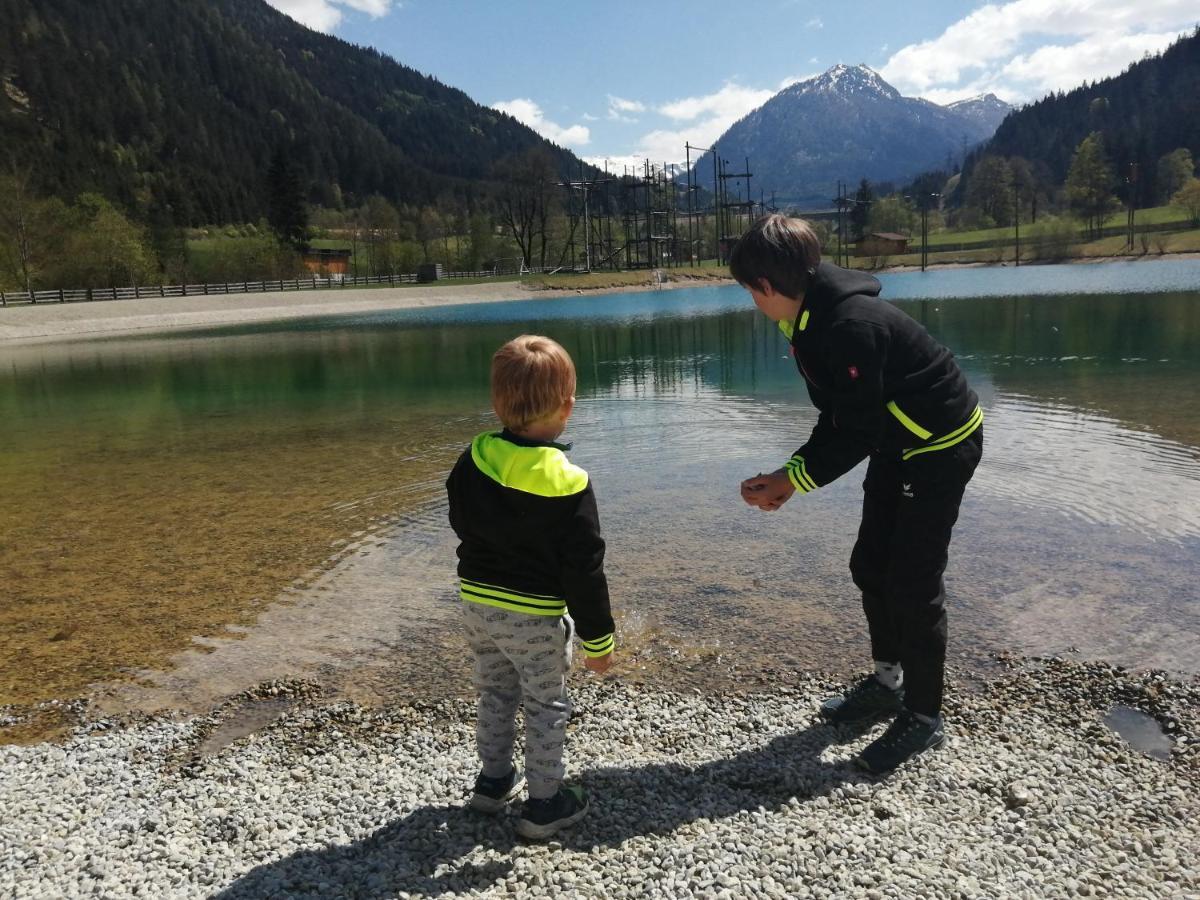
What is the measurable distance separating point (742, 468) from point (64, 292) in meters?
65.2

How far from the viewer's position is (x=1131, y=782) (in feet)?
10.6

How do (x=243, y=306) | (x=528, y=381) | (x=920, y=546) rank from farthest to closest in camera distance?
1. (x=243, y=306)
2. (x=920, y=546)
3. (x=528, y=381)

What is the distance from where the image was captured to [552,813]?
10.2 ft

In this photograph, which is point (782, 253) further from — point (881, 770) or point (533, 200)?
point (533, 200)

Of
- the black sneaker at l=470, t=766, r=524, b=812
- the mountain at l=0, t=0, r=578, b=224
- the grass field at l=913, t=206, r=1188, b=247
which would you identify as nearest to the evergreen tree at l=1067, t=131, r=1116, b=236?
the grass field at l=913, t=206, r=1188, b=247

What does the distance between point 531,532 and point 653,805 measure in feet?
4.21

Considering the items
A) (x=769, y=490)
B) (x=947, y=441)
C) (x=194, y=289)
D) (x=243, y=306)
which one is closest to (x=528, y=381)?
(x=769, y=490)

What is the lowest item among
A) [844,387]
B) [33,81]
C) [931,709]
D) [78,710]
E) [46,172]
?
[78,710]

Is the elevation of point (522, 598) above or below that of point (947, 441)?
below

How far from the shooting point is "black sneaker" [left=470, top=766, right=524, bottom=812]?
321 cm

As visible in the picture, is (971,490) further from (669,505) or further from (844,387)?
(844,387)

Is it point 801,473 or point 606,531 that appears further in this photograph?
point 606,531

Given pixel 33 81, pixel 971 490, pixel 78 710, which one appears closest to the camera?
pixel 78 710

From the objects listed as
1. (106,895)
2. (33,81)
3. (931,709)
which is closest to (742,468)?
(931,709)
